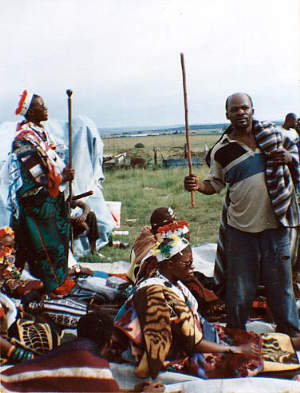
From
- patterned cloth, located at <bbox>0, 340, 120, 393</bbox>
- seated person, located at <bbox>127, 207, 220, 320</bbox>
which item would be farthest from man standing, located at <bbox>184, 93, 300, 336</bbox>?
patterned cloth, located at <bbox>0, 340, 120, 393</bbox>

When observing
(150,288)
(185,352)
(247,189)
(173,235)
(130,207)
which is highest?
(247,189)

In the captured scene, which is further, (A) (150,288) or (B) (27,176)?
(B) (27,176)

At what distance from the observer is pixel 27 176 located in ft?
12.5

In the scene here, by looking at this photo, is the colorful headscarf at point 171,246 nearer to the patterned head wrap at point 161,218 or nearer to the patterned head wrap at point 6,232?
the patterned head wrap at point 161,218

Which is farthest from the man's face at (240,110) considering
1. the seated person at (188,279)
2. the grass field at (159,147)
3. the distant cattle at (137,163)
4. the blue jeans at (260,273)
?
the grass field at (159,147)

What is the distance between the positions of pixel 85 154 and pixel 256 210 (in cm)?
483

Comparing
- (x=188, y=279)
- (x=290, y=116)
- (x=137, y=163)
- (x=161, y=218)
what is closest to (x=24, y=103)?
(x=161, y=218)

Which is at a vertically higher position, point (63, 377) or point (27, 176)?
point (27, 176)

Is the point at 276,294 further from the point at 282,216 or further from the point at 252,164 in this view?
the point at 252,164

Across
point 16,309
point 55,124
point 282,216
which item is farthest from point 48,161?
point 55,124

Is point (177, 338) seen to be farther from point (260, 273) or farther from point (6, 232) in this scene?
point (6, 232)

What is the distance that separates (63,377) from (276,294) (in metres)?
1.50

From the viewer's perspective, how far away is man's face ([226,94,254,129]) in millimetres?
2816

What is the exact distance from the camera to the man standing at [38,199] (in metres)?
3.78
